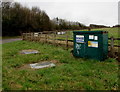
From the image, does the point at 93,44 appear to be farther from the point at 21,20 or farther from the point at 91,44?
the point at 21,20

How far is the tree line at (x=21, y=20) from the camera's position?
105 ft

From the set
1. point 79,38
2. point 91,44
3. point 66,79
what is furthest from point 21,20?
point 66,79

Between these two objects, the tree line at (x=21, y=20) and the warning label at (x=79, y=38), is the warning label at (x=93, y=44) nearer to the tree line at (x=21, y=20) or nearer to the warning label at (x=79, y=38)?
the warning label at (x=79, y=38)

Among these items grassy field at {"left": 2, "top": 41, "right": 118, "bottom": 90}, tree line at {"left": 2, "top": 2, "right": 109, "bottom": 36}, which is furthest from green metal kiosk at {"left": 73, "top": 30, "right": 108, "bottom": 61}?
tree line at {"left": 2, "top": 2, "right": 109, "bottom": 36}

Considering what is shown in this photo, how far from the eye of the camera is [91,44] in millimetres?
6164

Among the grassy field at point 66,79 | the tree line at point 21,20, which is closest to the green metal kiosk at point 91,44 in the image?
the grassy field at point 66,79

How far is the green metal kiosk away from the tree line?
22658 millimetres

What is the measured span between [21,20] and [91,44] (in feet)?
105

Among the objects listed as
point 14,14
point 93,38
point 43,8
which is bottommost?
point 93,38

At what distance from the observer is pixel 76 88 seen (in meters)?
3.41

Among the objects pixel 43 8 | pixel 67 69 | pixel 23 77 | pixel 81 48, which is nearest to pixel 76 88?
pixel 67 69

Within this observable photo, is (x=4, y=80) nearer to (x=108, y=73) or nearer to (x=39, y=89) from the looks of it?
(x=39, y=89)

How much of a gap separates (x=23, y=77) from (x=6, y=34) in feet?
107

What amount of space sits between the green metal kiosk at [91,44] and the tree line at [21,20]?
2266cm
